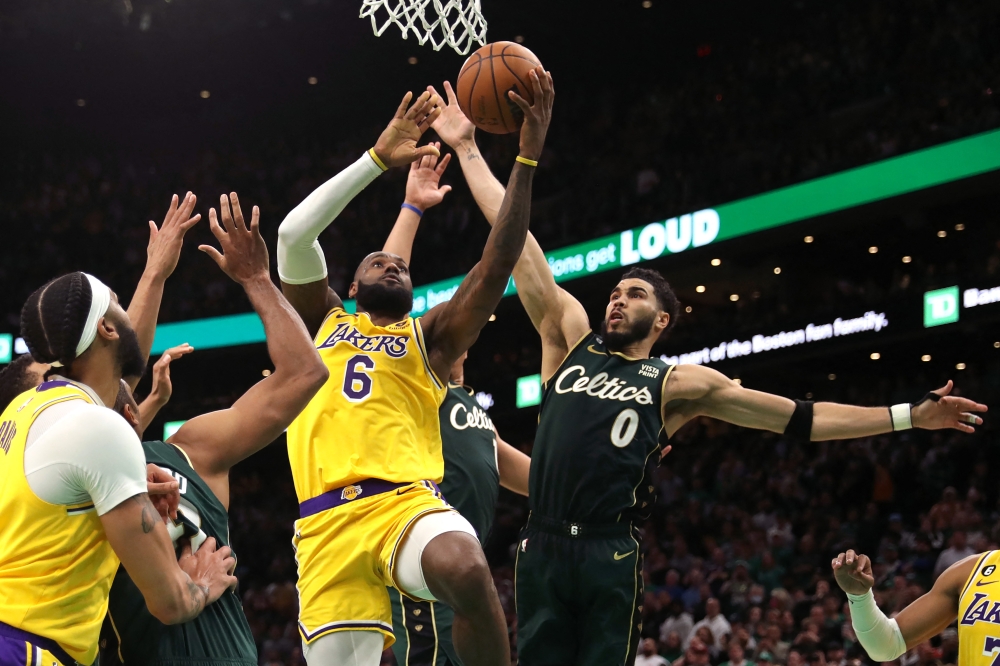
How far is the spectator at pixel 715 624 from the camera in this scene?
1112cm

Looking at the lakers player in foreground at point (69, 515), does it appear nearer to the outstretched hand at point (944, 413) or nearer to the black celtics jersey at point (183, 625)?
the black celtics jersey at point (183, 625)

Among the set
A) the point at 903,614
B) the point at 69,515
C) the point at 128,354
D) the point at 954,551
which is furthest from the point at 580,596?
the point at 954,551

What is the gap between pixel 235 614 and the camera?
10.1 feet

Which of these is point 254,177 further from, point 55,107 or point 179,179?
point 55,107

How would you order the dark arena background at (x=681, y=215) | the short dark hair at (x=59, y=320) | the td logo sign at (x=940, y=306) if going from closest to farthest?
the short dark hair at (x=59, y=320)
the dark arena background at (x=681, y=215)
the td logo sign at (x=940, y=306)

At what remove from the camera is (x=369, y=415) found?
414 cm

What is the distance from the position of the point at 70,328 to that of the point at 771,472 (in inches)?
510

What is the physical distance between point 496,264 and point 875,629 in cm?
219

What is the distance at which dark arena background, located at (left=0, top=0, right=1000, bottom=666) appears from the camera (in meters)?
12.6

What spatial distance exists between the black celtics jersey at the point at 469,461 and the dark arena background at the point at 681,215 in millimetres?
5541

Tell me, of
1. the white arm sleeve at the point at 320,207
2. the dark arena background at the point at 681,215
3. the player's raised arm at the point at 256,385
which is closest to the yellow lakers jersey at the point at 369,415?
the white arm sleeve at the point at 320,207

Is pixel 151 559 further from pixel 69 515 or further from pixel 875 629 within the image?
pixel 875 629

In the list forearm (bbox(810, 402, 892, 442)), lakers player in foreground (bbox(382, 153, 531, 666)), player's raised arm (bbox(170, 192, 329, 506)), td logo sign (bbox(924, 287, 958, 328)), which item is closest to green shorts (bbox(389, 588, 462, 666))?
lakers player in foreground (bbox(382, 153, 531, 666))

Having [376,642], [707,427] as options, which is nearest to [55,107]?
[707,427]
